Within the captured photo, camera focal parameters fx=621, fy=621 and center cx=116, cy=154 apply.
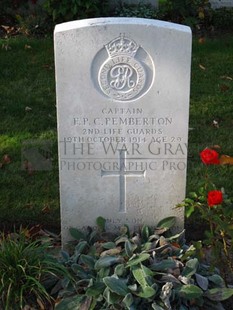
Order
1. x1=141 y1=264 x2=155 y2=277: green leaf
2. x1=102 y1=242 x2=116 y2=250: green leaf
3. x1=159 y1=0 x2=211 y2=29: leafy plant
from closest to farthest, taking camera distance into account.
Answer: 1. x1=141 y1=264 x2=155 y2=277: green leaf
2. x1=102 y1=242 x2=116 y2=250: green leaf
3. x1=159 y1=0 x2=211 y2=29: leafy plant

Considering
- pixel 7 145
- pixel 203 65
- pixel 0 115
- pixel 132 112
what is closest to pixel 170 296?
pixel 132 112

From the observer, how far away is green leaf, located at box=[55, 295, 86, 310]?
3.31 metres

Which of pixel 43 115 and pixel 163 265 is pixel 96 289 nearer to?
pixel 163 265

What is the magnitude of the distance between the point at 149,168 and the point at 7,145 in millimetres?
2032

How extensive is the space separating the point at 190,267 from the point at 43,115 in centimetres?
302

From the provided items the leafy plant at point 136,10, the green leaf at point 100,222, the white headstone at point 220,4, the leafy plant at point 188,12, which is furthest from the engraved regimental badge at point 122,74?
the white headstone at point 220,4

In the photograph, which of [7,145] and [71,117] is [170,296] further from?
[7,145]

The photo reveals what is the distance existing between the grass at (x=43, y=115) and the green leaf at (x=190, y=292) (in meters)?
1.35

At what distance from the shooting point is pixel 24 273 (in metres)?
3.30

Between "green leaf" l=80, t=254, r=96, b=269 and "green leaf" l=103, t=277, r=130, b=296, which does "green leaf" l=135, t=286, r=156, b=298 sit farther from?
"green leaf" l=80, t=254, r=96, b=269

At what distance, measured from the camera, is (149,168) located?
3.76 meters

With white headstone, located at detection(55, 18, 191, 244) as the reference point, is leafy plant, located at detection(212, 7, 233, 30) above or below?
above

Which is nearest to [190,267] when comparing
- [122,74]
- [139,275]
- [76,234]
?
[139,275]

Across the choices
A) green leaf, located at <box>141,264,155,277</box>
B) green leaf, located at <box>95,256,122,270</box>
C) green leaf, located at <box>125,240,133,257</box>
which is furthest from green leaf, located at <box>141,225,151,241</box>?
green leaf, located at <box>141,264,155,277</box>
